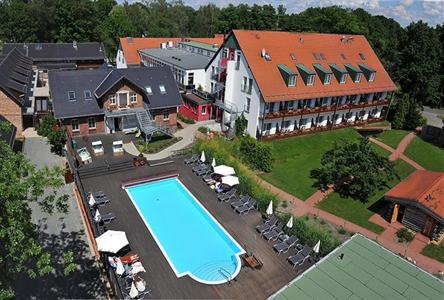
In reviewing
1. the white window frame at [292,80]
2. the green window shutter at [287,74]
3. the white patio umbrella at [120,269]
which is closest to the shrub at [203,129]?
the green window shutter at [287,74]

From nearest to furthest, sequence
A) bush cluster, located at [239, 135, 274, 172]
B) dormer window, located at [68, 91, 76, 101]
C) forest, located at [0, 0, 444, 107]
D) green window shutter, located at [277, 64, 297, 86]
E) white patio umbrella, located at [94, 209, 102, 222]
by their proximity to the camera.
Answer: white patio umbrella, located at [94, 209, 102, 222], bush cluster, located at [239, 135, 274, 172], dormer window, located at [68, 91, 76, 101], green window shutter, located at [277, 64, 297, 86], forest, located at [0, 0, 444, 107]

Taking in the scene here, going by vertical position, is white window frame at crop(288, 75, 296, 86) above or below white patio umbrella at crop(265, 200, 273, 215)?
above

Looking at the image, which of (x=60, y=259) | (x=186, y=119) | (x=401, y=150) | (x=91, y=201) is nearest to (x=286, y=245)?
(x=91, y=201)

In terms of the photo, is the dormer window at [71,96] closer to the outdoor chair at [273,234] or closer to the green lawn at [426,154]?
the outdoor chair at [273,234]

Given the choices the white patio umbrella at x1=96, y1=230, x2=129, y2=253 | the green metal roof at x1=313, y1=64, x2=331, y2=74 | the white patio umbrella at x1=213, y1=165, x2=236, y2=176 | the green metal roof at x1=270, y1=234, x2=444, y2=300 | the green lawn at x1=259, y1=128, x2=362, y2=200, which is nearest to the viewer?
the green metal roof at x1=270, y1=234, x2=444, y2=300

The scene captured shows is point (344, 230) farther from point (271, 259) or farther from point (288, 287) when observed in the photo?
point (288, 287)

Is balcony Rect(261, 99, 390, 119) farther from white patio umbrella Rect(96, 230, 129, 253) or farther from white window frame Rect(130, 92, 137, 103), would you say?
white patio umbrella Rect(96, 230, 129, 253)

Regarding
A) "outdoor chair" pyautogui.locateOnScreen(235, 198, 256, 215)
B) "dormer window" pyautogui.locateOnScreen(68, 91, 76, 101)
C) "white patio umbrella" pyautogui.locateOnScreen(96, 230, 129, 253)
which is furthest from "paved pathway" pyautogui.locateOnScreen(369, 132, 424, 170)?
"dormer window" pyautogui.locateOnScreen(68, 91, 76, 101)
